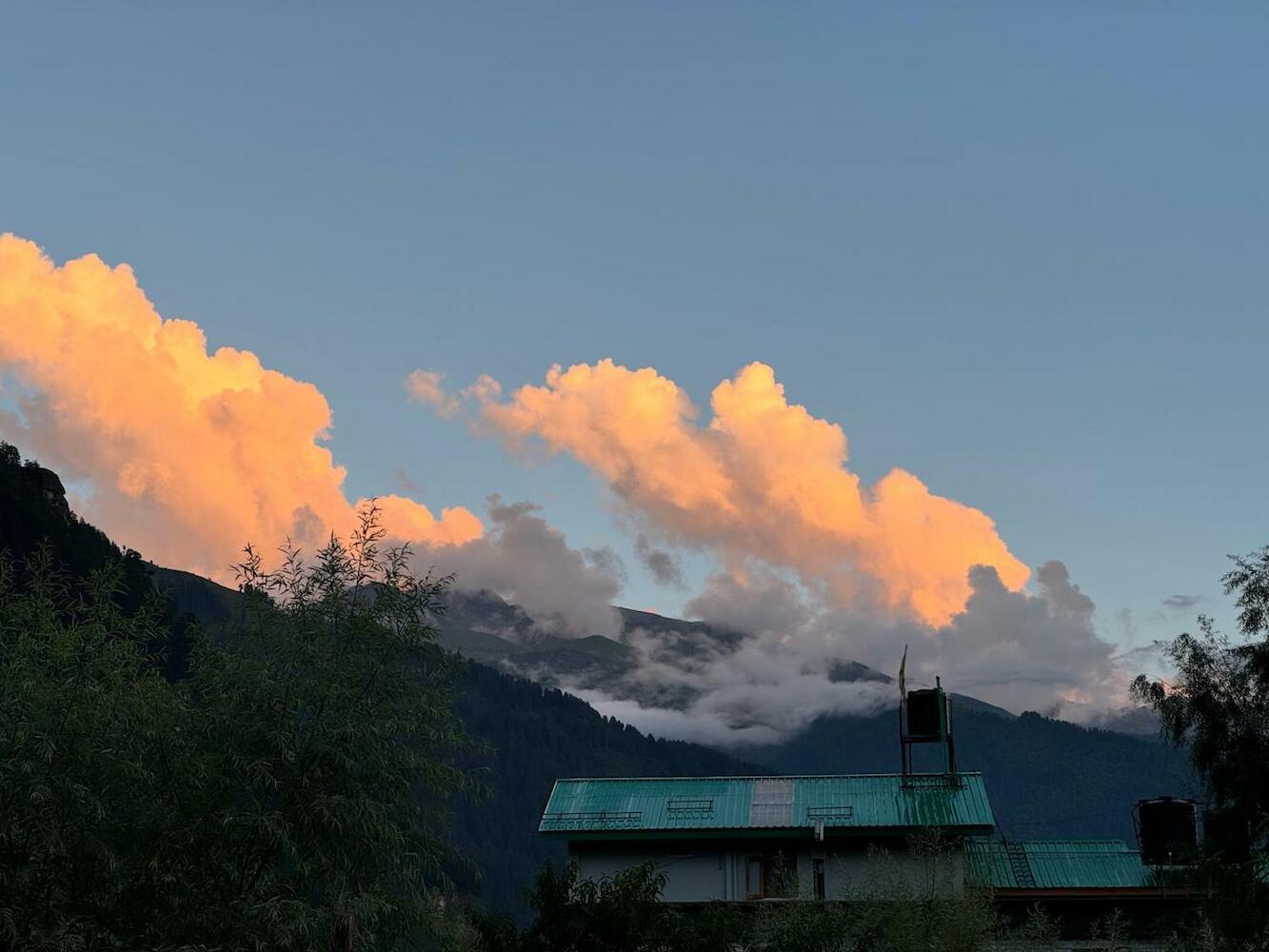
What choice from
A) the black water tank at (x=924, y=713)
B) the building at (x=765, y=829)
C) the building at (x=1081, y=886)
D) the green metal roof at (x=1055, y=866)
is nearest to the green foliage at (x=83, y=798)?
the building at (x=765, y=829)

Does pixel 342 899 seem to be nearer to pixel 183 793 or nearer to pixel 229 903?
pixel 229 903

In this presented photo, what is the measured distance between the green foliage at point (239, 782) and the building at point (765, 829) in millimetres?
26334

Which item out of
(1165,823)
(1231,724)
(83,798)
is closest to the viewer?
(83,798)

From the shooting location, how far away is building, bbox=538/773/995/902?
59.9 m

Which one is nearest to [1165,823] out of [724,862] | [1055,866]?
[1055,866]

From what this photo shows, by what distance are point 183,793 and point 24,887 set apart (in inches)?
153

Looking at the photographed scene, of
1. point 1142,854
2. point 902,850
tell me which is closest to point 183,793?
point 902,850

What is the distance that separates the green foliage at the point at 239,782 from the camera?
31219 mm

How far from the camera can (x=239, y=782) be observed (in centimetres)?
3253

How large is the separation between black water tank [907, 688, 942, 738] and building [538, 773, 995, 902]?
22.4ft

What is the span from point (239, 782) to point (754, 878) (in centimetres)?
3289

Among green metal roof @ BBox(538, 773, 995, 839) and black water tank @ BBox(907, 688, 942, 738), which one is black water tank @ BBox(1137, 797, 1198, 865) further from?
black water tank @ BBox(907, 688, 942, 738)

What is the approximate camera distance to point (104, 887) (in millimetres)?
32156

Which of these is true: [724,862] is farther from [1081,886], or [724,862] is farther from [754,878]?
[1081,886]
